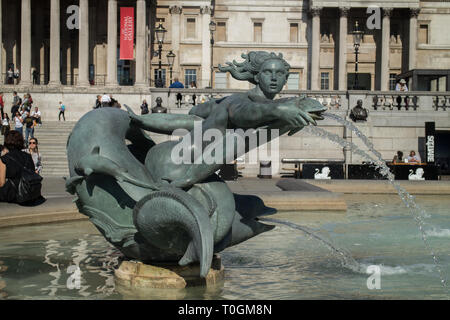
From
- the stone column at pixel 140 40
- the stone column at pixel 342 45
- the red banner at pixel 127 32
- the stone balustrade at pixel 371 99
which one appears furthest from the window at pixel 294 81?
the stone balustrade at pixel 371 99

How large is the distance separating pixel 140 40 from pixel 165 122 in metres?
48.3

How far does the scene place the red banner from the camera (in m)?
52.0

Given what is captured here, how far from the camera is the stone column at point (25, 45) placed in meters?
51.8

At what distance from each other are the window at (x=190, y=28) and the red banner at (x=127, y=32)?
8302mm

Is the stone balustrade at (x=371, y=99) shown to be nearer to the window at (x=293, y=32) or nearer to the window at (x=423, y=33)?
the window at (x=293, y=32)

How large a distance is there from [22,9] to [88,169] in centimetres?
4957

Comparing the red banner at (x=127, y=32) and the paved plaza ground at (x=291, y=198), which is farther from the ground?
the red banner at (x=127, y=32)

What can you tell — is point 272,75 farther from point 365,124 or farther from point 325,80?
point 325,80

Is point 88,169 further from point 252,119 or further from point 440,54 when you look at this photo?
point 440,54

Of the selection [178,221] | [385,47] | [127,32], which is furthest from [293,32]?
[178,221]

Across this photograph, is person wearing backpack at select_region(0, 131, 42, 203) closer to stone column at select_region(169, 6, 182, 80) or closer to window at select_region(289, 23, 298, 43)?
stone column at select_region(169, 6, 182, 80)

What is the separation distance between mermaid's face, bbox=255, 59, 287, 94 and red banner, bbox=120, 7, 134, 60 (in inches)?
1836

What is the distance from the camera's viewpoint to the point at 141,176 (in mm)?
6375

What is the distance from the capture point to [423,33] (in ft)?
207
